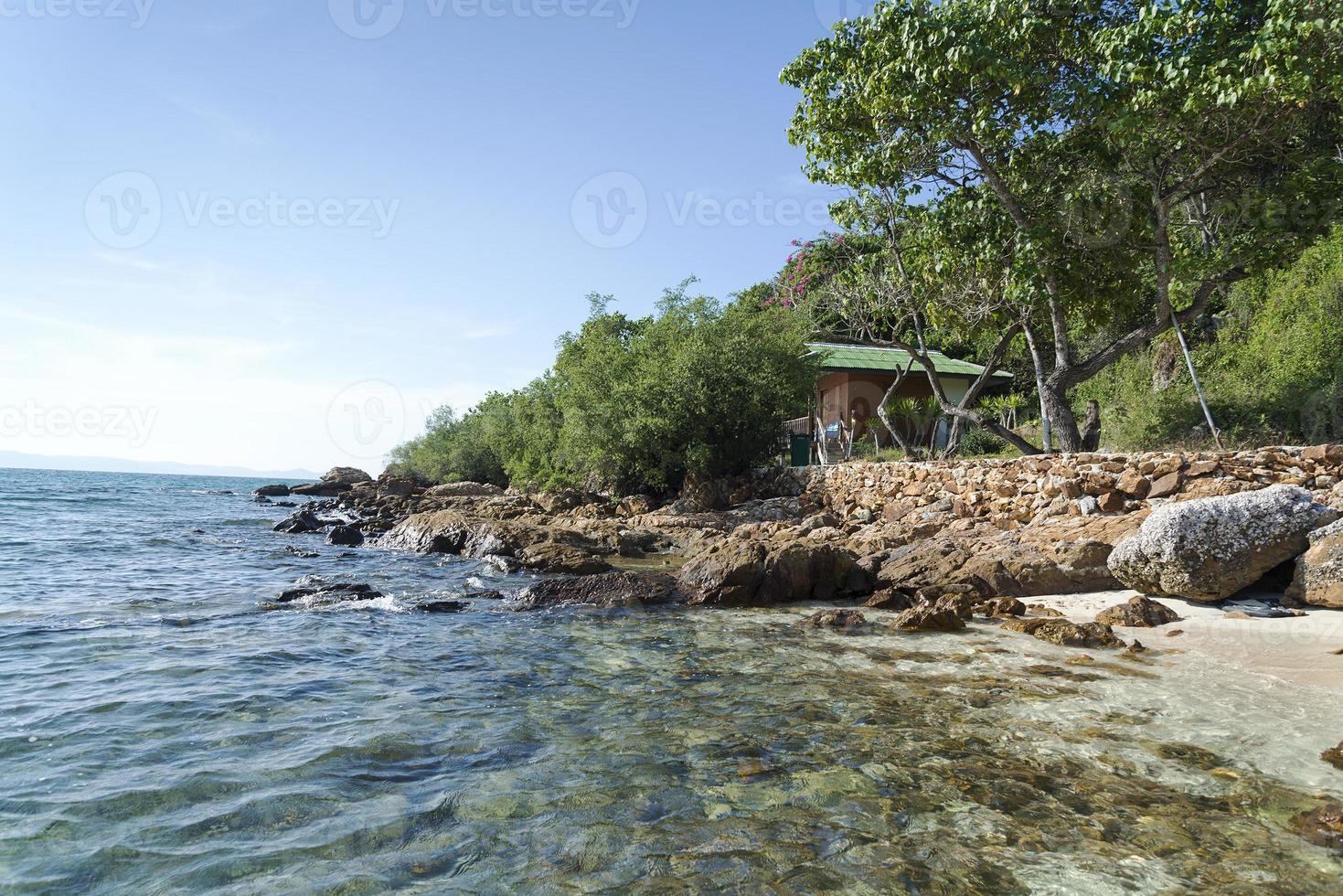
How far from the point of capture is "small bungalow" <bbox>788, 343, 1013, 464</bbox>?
30469mm

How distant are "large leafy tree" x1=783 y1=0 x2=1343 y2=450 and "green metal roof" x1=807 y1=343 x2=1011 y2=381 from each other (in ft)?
39.7

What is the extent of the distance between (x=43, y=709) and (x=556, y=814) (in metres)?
5.26

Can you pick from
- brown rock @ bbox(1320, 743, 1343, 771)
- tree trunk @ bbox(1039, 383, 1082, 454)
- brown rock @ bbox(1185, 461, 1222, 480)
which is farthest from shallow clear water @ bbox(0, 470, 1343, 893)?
tree trunk @ bbox(1039, 383, 1082, 454)

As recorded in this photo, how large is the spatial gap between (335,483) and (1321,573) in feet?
238

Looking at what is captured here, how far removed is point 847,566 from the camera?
13930 millimetres

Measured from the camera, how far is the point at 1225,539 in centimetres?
1015

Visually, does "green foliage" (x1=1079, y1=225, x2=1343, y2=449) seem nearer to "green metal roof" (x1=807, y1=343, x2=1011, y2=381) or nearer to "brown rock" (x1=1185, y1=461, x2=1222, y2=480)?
"brown rock" (x1=1185, y1=461, x2=1222, y2=480)

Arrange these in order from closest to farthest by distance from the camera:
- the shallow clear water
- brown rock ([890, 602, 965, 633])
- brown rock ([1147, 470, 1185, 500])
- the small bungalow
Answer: the shallow clear water
brown rock ([890, 602, 965, 633])
brown rock ([1147, 470, 1185, 500])
the small bungalow

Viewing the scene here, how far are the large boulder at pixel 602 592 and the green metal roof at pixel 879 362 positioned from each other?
695 inches

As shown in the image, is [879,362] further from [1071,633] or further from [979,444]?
[1071,633]

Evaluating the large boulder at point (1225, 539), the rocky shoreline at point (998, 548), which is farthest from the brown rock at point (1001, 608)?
the large boulder at point (1225, 539)

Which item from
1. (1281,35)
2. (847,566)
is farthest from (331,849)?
(1281,35)

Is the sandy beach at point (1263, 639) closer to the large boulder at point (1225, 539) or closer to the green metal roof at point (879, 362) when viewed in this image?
the large boulder at point (1225, 539)

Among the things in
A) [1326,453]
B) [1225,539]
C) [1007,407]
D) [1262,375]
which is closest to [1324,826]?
[1225,539]
